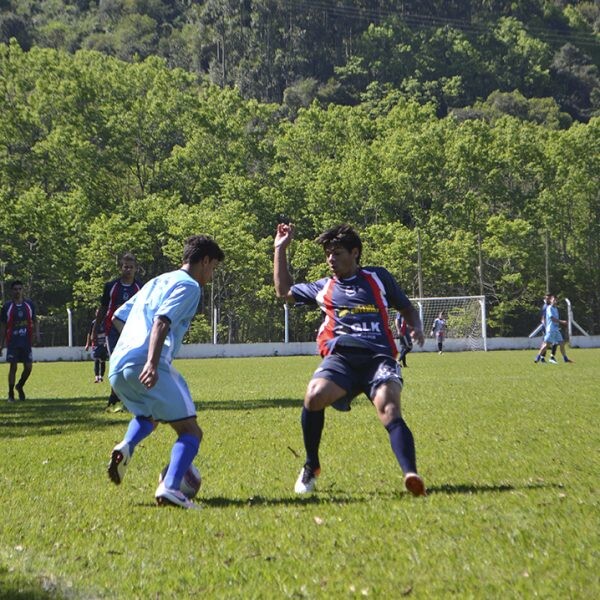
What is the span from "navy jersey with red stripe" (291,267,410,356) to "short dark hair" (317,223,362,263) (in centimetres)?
20

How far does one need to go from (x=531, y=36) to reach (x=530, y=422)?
13934 cm

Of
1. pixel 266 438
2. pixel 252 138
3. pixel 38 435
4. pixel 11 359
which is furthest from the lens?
pixel 252 138

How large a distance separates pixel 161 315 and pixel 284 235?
1326mm

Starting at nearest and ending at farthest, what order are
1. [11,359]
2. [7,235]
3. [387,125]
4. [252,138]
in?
[11,359] → [7,235] → [252,138] → [387,125]

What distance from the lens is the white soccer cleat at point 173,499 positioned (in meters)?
Answer: 6.59

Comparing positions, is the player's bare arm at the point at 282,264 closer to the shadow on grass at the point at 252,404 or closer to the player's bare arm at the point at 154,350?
the player's bare arm at the point at 154,350

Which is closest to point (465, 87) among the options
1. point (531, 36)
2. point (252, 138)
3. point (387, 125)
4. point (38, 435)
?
point (531, 36)

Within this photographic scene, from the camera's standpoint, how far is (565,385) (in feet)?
62.3

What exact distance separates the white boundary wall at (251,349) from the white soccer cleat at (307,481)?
37.2 metres

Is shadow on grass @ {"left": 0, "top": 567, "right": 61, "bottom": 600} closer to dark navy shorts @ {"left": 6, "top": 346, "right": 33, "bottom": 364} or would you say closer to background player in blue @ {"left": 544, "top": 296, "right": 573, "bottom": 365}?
dark navy shorts @ {"left": 6, "top": 346, "right": 33, "bottom": 364}

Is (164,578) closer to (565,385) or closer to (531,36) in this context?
(565,385)

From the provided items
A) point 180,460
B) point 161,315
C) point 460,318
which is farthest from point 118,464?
point 460,318

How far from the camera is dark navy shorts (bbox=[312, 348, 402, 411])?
23.7ft

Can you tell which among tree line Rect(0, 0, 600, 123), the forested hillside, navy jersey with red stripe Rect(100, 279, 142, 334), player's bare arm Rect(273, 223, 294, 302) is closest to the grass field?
player's bare arm Rect(273, 223, 294, 302)
